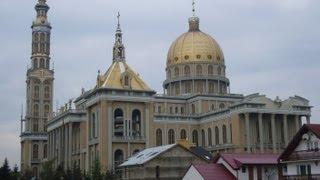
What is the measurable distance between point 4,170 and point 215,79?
59142 millimetres

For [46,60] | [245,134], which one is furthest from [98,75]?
[46,60]

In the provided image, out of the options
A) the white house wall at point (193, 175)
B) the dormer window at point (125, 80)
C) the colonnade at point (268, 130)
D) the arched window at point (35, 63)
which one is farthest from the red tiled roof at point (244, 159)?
the arched window at point (35, 63)

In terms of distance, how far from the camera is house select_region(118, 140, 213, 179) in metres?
57.6

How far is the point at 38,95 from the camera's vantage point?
448ft

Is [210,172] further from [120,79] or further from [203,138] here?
[203,138]

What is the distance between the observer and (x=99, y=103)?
90.3m

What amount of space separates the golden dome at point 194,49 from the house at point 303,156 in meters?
76.4

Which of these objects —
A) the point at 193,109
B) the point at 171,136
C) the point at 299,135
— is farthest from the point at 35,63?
the point at 299,135

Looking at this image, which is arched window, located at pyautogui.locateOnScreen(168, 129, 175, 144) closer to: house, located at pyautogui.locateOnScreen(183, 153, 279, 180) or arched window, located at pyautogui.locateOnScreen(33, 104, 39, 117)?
arched window, located at pyautogui.locateOnScreen(33, 104, 39, 117)

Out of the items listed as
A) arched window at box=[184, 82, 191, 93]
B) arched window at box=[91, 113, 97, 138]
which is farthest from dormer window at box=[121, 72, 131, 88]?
arched window at box=[184, 82, 191, 93]

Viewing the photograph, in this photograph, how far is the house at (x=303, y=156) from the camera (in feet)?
131

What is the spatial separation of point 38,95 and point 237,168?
97.7 m

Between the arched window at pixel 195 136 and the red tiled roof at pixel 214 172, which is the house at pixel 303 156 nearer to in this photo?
the red tiled roof at pixel 214 172

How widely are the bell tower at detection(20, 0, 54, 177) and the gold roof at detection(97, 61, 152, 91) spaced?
44.0 meters
